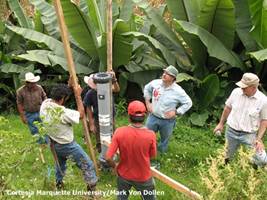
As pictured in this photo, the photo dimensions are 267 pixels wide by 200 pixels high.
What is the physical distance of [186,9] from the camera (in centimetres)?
832

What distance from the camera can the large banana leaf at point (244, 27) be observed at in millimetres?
8141

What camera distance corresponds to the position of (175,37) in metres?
8.69

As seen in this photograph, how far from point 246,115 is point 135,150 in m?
1.63

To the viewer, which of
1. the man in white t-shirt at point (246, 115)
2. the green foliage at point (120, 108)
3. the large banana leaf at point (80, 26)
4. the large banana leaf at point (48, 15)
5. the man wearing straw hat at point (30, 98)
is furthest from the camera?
the large banana leaf at point (48, 15)

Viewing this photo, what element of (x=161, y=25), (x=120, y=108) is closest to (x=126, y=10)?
(x=161, y=25)

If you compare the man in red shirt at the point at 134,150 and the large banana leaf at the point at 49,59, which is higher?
the man in red shirt at the point at 134,150

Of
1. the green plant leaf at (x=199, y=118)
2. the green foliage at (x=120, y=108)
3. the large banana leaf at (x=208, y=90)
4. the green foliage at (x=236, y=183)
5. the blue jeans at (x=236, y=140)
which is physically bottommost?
the green foliage at (x=120, y=108)

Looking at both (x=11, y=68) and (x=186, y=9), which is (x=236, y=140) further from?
(x=11, y=68)

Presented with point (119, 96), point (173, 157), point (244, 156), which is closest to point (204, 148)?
point (173, 157)

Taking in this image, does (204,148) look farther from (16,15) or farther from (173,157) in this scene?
(16,15)

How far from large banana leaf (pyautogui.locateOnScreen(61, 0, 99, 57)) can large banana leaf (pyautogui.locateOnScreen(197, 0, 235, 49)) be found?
5.78 feet

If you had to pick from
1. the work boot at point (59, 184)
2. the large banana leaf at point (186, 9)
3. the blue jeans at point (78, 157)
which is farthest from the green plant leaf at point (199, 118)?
the work boot at point (59, 184)

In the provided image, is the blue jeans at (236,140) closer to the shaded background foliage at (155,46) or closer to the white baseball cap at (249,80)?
the white baseball cap at (249,80)

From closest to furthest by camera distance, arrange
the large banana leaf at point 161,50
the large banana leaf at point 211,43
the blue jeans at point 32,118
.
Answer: the blue jeans at point 32,118 → the large banana leaf at point 211,43 → the large banana leaf at point 161,50
